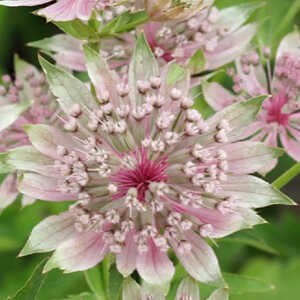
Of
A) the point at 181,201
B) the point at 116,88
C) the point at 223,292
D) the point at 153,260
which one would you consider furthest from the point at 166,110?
the point at 223,292

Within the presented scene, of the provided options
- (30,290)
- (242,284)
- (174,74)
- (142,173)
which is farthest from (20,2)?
(242,284)

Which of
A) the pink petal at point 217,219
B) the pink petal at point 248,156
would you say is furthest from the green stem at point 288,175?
the pink petal at point 217,219

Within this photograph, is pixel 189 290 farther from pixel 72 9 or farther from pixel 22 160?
pixel 72 9

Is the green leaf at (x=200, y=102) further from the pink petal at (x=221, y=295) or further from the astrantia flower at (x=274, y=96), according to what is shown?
the pink petal at (x=221, y=295)

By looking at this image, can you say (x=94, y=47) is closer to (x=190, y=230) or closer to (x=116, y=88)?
(x=116, y=88)

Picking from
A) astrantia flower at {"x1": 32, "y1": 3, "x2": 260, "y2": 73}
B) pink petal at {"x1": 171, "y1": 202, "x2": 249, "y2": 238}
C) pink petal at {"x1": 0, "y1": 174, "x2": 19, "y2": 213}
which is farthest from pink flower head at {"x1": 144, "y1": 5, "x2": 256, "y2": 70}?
pink petal at {"x1": 0, "y1": 174, "x2": 19, "y2": 213}
